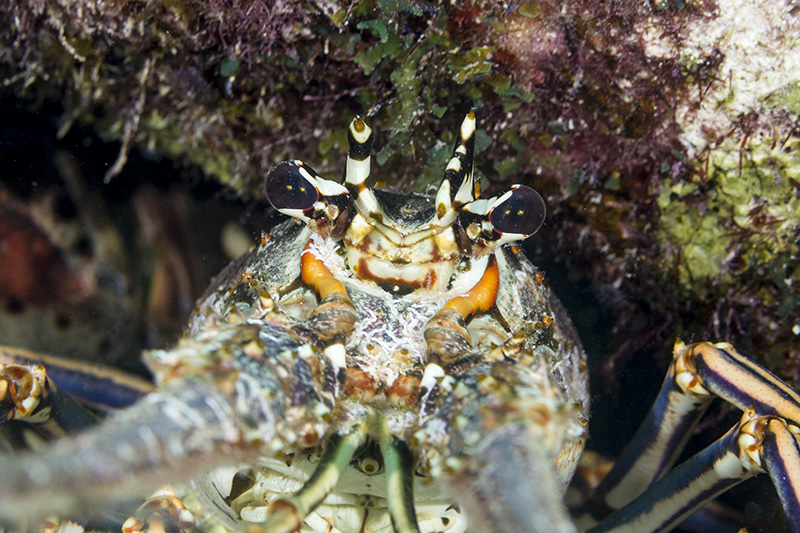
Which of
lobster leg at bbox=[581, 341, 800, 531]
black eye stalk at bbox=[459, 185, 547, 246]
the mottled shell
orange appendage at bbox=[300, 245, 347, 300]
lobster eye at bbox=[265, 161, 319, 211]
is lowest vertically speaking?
lobster leg at bbox=[581, 341, 800, 531]

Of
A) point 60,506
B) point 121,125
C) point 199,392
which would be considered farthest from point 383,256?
point 121,125

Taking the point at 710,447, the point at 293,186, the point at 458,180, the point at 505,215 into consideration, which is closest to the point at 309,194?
the point at 293,186

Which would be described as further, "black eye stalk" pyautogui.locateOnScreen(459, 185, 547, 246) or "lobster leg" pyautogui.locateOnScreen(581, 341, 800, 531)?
"lobster leg" pyautogui.locateOnScreen(581, 341, 800, 531)

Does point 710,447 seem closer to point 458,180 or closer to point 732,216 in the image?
point 732,216

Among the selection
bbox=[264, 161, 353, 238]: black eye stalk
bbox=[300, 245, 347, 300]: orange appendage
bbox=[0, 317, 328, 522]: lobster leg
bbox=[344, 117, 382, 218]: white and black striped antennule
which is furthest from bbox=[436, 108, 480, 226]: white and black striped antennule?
bbox=[0, 317, 328, 522]: lobster leg

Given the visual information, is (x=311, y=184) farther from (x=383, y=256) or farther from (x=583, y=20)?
(x=583, y=20)

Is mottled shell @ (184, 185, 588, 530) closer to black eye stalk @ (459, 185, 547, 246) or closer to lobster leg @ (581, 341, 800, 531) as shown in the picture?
black eye stalk @ (459, 185, 547, 246)

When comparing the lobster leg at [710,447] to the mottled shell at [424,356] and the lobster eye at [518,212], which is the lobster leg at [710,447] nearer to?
the mottled shell at [424,356]

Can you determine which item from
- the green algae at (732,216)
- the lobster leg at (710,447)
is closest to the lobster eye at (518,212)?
the lobster leg at (710,447)
